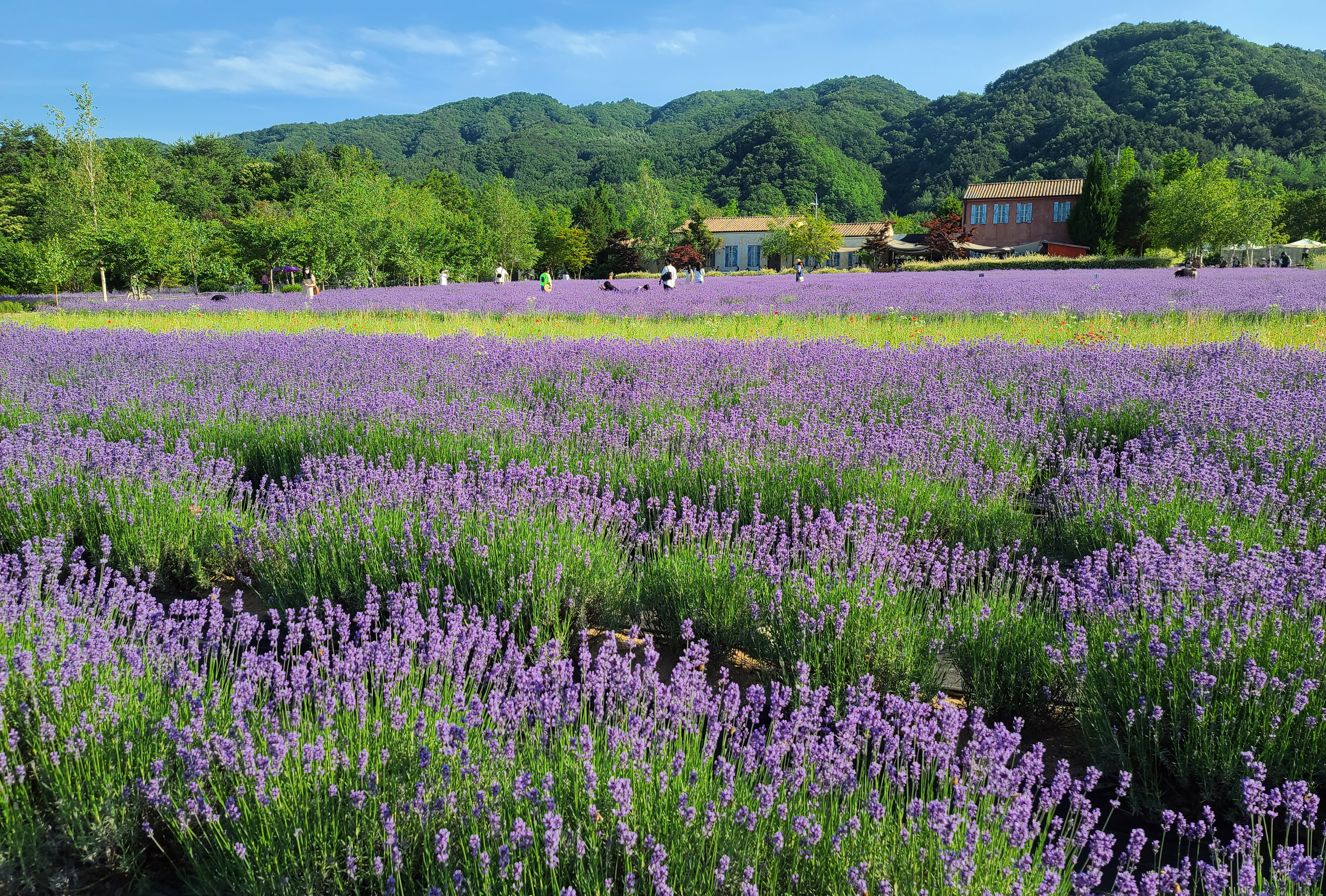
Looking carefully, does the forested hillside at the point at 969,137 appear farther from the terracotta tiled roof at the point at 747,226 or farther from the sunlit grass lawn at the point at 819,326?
the sunlit grass lawn at the point at 819,326

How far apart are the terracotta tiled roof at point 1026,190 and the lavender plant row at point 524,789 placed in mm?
Result: 72267

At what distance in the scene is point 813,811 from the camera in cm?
154

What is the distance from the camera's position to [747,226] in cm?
7525

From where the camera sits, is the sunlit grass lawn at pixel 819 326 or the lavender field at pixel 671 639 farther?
the sunlit grass lawn at pixel 819 326

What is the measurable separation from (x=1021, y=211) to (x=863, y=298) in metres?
59.4

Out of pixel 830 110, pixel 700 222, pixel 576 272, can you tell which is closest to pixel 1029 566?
pixel 576 272

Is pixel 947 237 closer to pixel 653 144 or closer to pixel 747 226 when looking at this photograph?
pixel 747 226

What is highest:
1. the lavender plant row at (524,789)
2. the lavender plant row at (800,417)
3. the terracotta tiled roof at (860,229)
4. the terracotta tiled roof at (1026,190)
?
the terracotta tiled roof at (1026,190)

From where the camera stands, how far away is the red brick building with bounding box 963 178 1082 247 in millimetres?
64750

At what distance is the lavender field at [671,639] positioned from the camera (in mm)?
1568

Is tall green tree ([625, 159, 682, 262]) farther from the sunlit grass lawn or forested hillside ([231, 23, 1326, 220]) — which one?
the sunlit grass lawn

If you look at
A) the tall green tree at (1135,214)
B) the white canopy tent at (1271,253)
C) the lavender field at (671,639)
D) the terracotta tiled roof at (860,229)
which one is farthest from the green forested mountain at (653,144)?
the lavender field at (671,639)

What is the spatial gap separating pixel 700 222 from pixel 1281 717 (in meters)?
66.1

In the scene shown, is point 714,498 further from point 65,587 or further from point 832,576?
point 65,587
